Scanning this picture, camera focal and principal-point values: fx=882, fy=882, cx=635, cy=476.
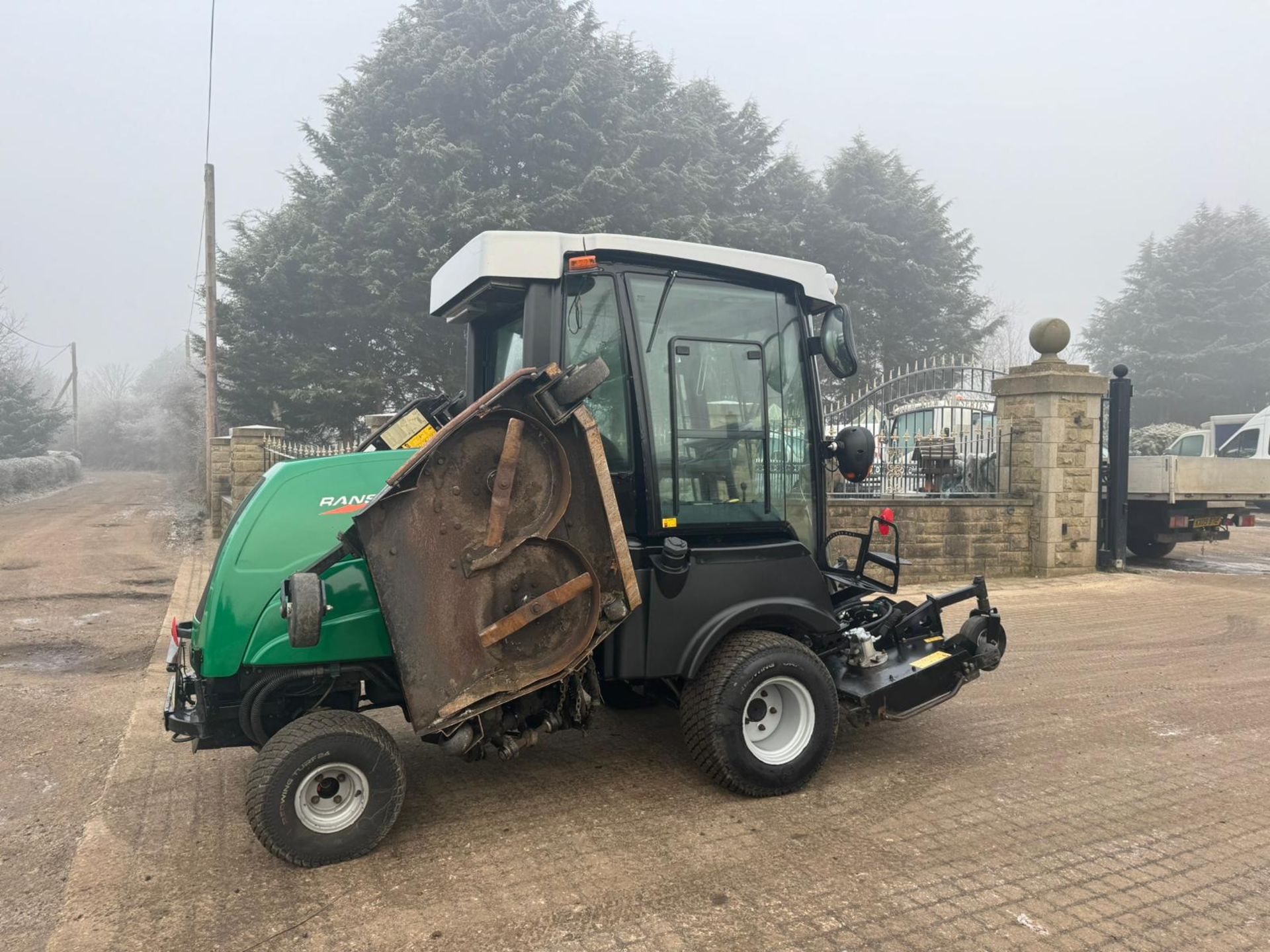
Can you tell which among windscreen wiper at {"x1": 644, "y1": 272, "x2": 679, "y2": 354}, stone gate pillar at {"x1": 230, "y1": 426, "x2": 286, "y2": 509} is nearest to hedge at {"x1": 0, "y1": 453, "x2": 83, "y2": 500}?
stone gate pillar at {"x1": 230, "y1": 426, "x2": 286, "y2": 509}

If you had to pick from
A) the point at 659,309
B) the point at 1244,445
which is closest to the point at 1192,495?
the point at 659,309

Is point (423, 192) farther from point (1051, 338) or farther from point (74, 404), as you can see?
point (74, 404)

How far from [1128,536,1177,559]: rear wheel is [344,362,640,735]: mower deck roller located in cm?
1130

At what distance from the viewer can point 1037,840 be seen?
3578 millimetres

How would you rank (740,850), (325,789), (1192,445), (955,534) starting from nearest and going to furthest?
1. (325,789)
2. (740,850)
3. (955,534)
4. (1192,445)

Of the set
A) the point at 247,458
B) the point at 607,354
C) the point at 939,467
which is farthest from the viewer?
the point at 247,458

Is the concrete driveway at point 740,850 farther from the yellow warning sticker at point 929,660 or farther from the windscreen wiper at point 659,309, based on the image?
the windscreen wiper at point 659,309

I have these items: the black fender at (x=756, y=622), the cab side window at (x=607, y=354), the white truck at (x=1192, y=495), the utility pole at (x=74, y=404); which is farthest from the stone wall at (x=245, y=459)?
the utility pole at (x=74, y=404)

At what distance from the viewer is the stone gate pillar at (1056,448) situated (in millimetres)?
11125

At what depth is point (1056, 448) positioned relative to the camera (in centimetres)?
1113

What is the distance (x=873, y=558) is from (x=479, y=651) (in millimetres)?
2635

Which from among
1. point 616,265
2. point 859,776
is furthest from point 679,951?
point 616,265

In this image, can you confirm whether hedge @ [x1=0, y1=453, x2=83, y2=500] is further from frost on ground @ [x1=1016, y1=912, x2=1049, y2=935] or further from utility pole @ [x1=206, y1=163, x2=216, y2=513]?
frost on ground @ [x1=1016, y1=912, x2=1049, y2=935]

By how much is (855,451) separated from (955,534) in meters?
7.56
